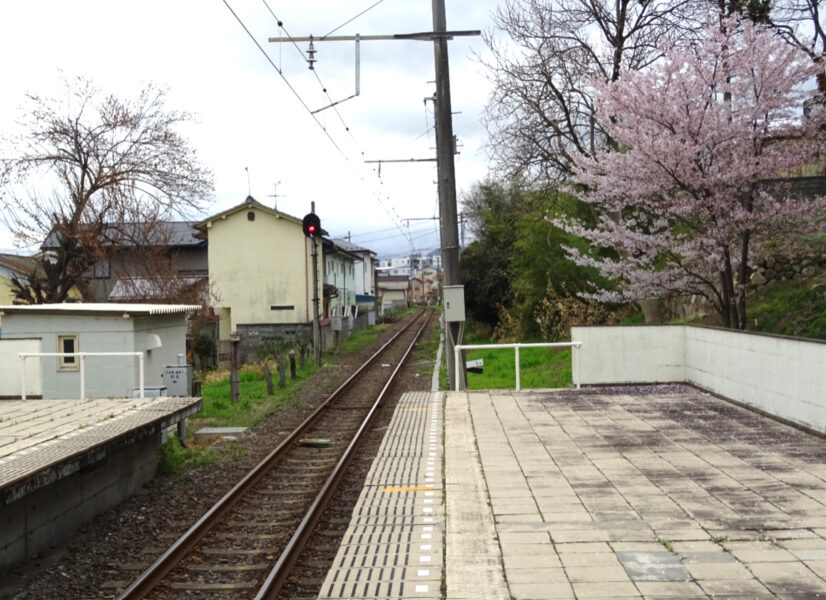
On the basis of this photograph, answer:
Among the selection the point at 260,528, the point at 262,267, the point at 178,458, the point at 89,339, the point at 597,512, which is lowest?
the point at 260,528

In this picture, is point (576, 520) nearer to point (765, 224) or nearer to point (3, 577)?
point (3, 577)

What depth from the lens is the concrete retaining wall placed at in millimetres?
9336

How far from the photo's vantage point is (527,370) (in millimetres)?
21781

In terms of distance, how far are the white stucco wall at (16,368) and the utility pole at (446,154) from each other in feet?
21.7

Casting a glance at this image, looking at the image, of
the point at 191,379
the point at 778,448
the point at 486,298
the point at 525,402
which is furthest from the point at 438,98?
the point at 486,298

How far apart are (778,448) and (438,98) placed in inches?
331

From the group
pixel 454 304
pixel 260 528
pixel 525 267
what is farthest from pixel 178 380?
pixel 525 267

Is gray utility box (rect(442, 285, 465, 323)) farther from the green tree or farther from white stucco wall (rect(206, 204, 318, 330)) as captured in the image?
white stucco wall (rect(206, 204, 318, 330))

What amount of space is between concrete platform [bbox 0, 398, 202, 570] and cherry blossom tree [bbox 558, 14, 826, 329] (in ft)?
28.2

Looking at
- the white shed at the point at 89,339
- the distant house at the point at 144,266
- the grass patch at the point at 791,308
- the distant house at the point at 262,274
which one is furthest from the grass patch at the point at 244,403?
the distant house at the point at 262,274

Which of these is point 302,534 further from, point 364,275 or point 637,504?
point 364,275

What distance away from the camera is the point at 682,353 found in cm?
1396

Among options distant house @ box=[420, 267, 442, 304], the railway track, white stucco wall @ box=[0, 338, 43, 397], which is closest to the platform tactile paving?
the railway track

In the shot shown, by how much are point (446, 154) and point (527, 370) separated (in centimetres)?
935
